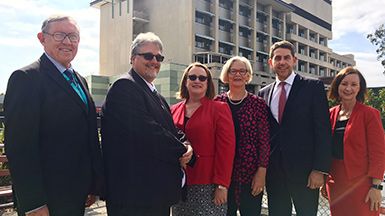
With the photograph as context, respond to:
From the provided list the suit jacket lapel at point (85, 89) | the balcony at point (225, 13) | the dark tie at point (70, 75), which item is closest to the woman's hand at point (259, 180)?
the suit jacket lapel at point (85, 89)

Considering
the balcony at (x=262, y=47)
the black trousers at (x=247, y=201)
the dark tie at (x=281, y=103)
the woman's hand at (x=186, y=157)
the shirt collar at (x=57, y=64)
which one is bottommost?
the black trousers at (x=247, y=201)

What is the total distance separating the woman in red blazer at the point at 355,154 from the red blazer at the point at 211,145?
1.27 metres

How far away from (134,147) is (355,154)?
2.28 meters

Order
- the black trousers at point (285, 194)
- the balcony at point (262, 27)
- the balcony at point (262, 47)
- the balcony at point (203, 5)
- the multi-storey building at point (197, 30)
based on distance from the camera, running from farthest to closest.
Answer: the balcony at point (262, 27) < the balcony at point (262, 47) < the balcony at point (203, 5) < the multi-storey building at point (197, 30) < the black trousers at point (285, 194)

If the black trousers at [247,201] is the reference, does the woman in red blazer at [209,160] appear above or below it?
above

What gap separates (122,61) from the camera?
42781 millimetres

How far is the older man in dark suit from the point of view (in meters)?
2.19

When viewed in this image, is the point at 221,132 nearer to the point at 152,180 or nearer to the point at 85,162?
the point at 152,180

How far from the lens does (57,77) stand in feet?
8.09

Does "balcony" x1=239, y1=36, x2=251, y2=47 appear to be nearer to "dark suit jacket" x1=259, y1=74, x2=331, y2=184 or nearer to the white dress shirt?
the white dress shirt

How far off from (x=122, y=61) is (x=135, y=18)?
18.6ft

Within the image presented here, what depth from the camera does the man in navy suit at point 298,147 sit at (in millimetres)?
3275

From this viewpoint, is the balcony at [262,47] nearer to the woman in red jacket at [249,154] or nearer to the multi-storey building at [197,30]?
the multi-storey building at [197,30]

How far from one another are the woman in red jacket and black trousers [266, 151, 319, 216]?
206 mm
